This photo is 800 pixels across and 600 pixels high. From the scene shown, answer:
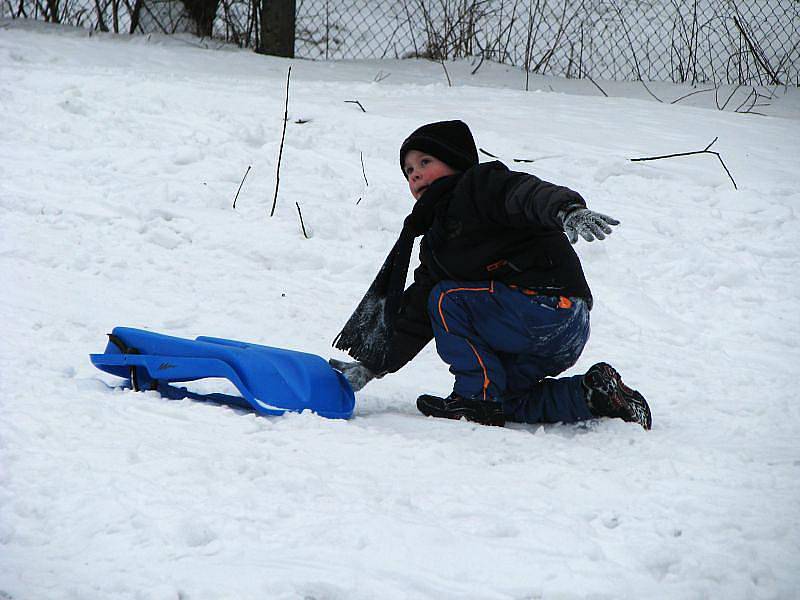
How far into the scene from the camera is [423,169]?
2.64m

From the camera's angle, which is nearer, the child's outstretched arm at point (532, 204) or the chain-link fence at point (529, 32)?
the child's outstretched arm at point (532, 204)

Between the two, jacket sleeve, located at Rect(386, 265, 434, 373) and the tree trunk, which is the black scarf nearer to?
jacket sleeve, located at Rect(386, 265, 434, 373)

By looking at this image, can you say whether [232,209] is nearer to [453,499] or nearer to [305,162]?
[305,162]

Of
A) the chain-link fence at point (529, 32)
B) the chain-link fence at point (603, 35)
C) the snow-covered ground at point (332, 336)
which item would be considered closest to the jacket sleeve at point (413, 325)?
the snow-covered ground at point (332, 336)

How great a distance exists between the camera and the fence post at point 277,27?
7441mm

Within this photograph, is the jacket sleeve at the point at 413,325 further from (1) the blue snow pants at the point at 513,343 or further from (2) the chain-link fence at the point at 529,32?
(2) the chain-link fence at the point at 529,32

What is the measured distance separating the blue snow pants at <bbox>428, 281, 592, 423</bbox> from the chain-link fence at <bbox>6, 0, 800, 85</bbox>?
528 centimetres

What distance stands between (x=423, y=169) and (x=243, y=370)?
806 millimetres

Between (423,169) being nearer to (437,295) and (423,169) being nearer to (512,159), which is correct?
(437,295)

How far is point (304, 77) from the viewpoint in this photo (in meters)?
6.64

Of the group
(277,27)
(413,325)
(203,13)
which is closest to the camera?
(413,325)

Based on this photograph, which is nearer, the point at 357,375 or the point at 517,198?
the point at 517,198

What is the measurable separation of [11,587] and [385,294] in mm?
1536

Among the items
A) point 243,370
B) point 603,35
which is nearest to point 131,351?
point 243,370
